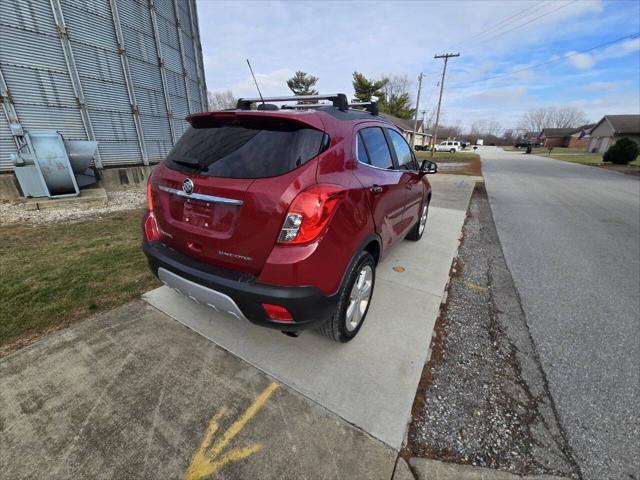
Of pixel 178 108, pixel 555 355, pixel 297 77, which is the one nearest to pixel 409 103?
pixel 297 77

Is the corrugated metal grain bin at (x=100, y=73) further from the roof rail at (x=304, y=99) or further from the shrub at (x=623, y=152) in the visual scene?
the shrub at (x=623, y=152)

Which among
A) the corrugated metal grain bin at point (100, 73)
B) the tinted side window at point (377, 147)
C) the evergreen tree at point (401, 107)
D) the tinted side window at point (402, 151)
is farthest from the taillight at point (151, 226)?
the evergreen tree at point (401, 107)

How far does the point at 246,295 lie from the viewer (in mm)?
1752

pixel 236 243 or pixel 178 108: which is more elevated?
pixel 178 108

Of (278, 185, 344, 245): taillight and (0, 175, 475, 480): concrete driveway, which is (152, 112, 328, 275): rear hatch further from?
(0, 175, 475, 480): concrete driveway

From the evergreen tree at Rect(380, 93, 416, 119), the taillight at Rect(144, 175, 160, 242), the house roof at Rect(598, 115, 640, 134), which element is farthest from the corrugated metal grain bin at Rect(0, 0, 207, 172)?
the house roof at Rect(598, 115, 640, 134)

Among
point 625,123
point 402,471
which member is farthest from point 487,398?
point 625,123

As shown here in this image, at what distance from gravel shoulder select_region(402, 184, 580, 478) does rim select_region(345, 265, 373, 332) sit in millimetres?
646

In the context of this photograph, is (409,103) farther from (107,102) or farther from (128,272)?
(128,272)

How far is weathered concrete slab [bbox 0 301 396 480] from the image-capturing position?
152 cm

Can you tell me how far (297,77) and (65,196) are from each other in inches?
1652

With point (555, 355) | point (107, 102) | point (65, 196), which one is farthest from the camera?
point (107, 102)

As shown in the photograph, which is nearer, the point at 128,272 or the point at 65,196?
the point at 128,272

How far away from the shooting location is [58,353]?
221 cm
